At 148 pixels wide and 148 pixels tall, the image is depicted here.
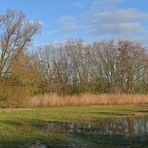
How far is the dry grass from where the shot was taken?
43781 millimetres

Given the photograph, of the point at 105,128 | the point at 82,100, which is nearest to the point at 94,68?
the point at 82,100

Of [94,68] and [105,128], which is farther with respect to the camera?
[94,68]

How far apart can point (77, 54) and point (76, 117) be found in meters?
30.6

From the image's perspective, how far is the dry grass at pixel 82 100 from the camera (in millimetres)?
43781

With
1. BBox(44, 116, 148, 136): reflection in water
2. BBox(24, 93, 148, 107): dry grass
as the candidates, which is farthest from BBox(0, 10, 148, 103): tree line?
BBox(44, 116, 148, 136): reflection in water

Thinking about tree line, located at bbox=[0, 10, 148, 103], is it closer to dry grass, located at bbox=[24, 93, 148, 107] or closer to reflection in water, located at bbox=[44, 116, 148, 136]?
dry grass, located at bbox=[24, 93, 148, 107]

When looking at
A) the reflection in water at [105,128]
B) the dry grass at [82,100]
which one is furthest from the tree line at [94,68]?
the reflection in water at [105,128]

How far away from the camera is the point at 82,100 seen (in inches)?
1795

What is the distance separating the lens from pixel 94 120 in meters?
26.9

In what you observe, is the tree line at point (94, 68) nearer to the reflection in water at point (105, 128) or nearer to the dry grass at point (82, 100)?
the dry grass at point (82, 100)

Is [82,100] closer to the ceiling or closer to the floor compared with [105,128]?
closer to the ceiling

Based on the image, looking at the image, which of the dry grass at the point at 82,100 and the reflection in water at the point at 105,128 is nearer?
the reflection in water at the point at 105,128

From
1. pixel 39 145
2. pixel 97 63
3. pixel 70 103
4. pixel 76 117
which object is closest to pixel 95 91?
pixel 97 63

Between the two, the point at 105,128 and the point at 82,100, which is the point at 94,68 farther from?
the point at 105,128
